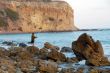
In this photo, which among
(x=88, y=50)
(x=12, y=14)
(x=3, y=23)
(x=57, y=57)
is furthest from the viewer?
(x=12, y=14)

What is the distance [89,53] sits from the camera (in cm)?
3322

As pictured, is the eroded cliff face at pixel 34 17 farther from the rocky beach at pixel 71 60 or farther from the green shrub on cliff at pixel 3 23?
the rocky beach at pixel 71 60

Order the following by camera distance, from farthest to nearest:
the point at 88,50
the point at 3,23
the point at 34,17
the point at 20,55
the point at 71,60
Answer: the point at 34,17
the point at 3,23
the point at 20,55
the point at 71,60
the point at 88,50

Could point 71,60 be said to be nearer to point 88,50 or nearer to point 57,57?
point 57,57

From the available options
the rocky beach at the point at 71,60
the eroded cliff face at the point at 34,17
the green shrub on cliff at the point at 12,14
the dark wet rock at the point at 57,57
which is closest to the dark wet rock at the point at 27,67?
the rocky beach at the point at 71,60

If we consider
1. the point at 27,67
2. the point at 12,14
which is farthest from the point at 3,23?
the point at 27,67

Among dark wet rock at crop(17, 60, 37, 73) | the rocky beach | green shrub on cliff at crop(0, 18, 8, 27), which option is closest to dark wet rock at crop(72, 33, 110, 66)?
the rocky beach

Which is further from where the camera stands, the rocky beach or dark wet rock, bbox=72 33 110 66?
dark wet rock, bbox=72 33 110 66

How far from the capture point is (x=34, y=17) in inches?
7318

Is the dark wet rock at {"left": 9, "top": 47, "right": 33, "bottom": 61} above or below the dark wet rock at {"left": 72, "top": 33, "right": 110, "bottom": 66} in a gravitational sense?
below

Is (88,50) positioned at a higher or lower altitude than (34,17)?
higher

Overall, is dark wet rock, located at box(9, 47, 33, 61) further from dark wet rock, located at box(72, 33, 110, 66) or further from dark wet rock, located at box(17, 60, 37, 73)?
dark wet rock, located at box(72, 33, 110, 66)

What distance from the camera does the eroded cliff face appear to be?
172 metres

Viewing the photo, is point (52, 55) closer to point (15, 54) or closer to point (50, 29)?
point (15, 54)
